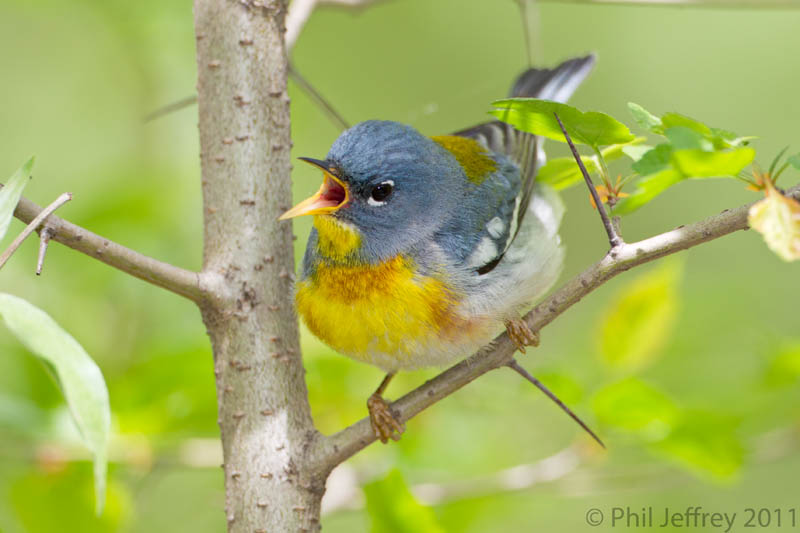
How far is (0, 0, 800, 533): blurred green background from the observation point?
2602mm

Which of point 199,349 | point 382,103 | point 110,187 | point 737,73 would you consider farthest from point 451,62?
point 199,349

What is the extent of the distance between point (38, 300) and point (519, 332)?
1.85 metres

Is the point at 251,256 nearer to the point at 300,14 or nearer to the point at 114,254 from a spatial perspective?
the point at 114,254

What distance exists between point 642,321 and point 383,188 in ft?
3.39

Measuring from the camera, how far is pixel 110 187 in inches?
132

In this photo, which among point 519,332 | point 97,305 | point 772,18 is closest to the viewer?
point 519,332

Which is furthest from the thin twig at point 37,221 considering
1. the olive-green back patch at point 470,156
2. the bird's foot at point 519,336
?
the olive-green back patch at point 470,156

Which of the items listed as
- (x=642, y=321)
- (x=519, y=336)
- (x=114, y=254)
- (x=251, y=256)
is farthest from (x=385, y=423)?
(x=114, y=254)

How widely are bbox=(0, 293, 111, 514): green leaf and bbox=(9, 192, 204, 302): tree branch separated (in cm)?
46

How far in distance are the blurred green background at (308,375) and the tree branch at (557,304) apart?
0.57 feet

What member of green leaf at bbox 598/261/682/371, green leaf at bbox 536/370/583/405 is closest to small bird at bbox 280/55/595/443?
green leaf at bbox 536/370/583/405

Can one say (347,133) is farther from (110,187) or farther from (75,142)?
(75,142)

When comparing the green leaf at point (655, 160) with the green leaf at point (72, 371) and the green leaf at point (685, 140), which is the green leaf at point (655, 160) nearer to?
the green leaf at point (685, 140)

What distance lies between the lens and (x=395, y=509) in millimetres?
2258
